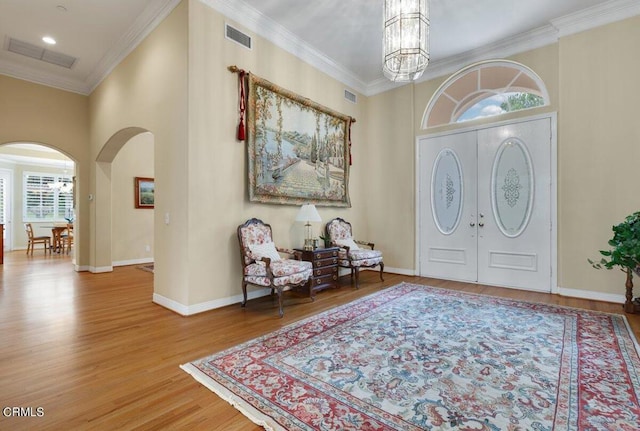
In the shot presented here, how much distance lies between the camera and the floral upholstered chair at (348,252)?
4957 millimetres

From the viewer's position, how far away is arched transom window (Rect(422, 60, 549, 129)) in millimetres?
4762

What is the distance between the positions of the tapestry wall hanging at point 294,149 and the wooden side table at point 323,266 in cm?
87

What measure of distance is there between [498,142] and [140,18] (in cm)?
553

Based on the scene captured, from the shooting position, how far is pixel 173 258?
375 cm

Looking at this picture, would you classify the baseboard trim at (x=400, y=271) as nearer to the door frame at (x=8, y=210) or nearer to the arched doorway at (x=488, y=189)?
the arched doorway at (x=488, y=189)

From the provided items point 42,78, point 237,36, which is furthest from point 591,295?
point 42,78

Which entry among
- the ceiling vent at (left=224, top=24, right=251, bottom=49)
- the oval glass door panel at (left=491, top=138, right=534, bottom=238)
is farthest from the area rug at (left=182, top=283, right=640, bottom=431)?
the ceiling vent at (left=224, top=24, right=251, bottom=49)

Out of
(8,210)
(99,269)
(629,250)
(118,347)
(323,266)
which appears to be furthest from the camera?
(8,210)

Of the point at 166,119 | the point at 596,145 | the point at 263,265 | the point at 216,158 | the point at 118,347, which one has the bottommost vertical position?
the point at 118,347

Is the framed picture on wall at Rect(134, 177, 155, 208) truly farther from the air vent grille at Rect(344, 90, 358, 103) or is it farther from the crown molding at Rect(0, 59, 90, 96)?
the air vent grille at Rect(344, 90, 358, 103)

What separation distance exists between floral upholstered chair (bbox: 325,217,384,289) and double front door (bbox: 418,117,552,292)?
3.92ft

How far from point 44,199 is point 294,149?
1103 centimetres

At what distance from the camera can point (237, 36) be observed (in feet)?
13.2

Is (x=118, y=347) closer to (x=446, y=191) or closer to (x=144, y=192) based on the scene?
(x=446, y=191)
